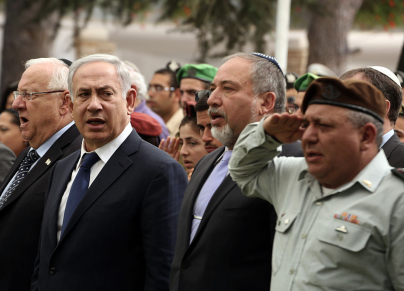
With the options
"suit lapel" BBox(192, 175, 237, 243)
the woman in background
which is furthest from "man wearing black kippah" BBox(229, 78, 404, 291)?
the woman in background

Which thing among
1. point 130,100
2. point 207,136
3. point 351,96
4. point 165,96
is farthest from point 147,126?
point 351,96

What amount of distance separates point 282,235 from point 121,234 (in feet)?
3.43

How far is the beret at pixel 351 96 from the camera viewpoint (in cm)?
240

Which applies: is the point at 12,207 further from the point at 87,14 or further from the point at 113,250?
the point at 87,14

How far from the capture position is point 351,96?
2.41m

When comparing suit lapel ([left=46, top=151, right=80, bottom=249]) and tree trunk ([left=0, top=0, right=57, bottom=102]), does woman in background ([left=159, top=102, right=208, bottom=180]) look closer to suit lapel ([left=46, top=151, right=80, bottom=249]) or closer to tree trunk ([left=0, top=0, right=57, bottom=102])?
suit lapel ([left=46, top=151, right=80, bottom=249])

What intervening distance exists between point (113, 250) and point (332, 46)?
31.1 feet

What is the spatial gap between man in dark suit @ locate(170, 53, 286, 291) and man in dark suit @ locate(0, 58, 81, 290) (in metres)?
1.18

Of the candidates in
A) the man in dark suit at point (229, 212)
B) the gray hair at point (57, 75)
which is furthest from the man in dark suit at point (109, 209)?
the gray hair at point (57, 75)

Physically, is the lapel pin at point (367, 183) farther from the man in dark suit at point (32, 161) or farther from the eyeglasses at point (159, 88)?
the eyeglasses at point (159, 88)

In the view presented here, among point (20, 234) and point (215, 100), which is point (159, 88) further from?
point (215, 100)

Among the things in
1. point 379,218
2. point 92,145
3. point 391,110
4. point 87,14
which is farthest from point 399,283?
point 87,14

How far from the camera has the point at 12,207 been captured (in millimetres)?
3898

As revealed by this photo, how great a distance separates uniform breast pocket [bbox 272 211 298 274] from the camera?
252 centimetres
